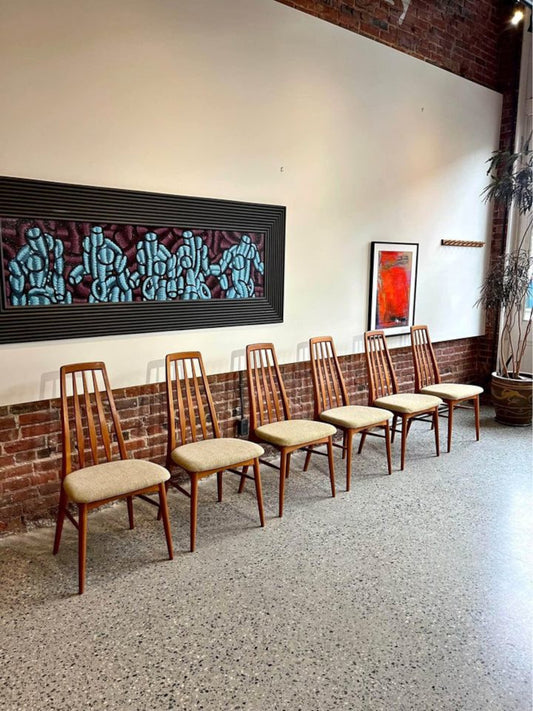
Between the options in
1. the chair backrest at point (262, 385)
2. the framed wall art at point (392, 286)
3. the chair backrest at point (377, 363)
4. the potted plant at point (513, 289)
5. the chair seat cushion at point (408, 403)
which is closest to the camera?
the chair backrest at point (262, 385)

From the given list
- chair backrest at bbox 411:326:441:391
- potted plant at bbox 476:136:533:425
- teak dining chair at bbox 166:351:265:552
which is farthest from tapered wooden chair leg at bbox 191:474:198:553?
potted plant at bbox 476:136:533:425

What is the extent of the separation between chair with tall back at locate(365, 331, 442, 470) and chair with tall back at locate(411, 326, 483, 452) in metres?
0.18

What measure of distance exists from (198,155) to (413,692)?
3.15 meters

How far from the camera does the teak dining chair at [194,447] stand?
2.90 meters

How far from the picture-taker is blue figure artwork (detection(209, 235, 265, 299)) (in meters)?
3.66

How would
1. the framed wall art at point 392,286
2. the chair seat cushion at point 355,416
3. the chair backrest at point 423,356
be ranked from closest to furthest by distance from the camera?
the chair seat cushion at point 355,416
the framed wall art at point 392,286
the chair backrest at point 423,356

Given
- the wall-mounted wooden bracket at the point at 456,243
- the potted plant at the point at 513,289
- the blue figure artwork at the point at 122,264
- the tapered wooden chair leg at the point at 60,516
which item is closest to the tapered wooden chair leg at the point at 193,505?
the tapered wooden chair leg at the point at 60,516

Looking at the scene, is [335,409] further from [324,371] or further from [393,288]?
[393,288]

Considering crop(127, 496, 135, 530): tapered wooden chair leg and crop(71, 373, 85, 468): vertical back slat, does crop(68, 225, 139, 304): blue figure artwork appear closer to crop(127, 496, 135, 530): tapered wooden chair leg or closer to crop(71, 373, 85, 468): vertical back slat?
crop(71, 373, 85, 468): vertical back slat

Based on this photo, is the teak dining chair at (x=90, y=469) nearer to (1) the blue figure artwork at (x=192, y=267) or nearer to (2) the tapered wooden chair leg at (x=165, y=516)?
(2) the tapered wooden chair leg at (x=165, y=516)

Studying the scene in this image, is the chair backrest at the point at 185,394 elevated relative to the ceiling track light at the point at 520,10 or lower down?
lower down

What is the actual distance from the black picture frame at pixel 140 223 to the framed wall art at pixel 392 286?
114 centimetres

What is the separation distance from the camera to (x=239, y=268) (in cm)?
375

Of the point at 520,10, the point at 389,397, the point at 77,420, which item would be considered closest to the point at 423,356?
the point at 389,397
